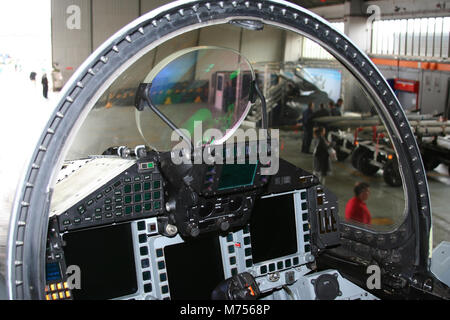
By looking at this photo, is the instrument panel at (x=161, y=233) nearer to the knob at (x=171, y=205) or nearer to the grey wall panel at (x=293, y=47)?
the knob at (x=171, y=205)

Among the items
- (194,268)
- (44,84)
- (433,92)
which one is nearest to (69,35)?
(44,84)

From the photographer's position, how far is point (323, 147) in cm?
786

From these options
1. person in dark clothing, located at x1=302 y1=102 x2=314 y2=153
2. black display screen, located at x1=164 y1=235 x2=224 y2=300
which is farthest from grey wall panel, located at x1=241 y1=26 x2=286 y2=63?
black display screen, located at x1=164 y1=235 x2=224 y2=300

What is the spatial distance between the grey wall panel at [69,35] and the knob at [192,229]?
6.75 meters

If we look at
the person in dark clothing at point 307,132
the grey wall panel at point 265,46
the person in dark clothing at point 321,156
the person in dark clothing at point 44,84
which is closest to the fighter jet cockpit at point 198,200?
the person in dark clothing at point 321,156

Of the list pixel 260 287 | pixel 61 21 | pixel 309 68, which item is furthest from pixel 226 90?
pixel 309 68

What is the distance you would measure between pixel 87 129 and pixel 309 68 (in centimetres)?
989

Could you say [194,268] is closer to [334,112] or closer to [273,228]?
[273,228]

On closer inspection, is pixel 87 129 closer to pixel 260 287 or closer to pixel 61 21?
pixel 260 287

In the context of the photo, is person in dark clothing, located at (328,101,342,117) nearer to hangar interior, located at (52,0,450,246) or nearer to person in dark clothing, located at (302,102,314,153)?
person in dark clothing, located at (302,102,314,153)

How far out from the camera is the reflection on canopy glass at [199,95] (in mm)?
2551

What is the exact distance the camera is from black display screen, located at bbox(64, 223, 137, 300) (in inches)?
88.6

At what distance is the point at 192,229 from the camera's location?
2.29 metres

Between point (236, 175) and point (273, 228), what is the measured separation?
705mm
